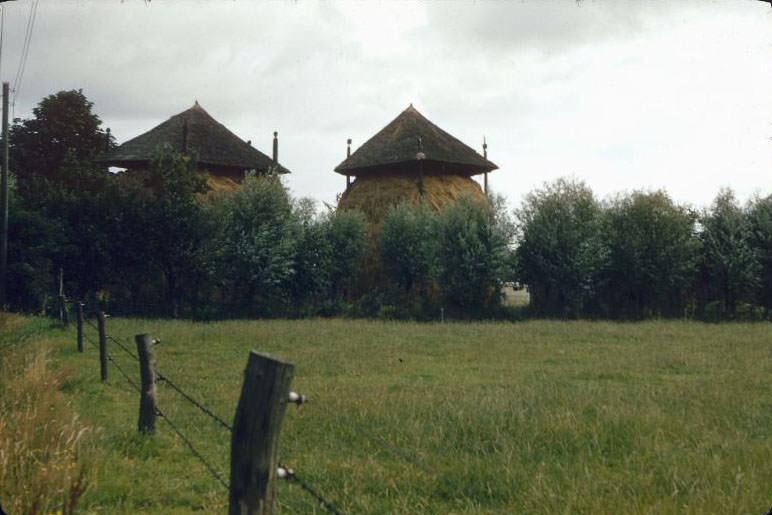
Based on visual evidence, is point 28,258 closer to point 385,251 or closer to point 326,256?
point 326,256

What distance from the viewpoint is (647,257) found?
35188 mm

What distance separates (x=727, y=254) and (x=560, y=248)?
9494 millimetres

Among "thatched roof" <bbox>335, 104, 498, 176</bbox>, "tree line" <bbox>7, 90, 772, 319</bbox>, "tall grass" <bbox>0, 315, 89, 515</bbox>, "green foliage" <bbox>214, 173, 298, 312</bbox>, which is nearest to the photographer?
"tall grass" <bbox>0, 315, 89, 515</bbox>

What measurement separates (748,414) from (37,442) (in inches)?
341

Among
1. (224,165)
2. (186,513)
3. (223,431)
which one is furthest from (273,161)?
(186,513)

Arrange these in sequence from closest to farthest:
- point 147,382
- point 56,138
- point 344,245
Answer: point 147,382 → point 344,245 → point 56,138

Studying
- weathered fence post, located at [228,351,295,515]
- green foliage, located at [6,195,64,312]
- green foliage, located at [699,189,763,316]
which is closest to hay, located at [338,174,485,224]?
green foliage, located at [699,189,763,316]

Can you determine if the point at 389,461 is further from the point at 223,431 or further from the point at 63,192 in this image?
the point at 63,192

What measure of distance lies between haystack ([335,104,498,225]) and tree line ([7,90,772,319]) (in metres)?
2.81

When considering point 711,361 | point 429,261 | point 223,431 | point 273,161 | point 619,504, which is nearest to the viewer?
point 619,504

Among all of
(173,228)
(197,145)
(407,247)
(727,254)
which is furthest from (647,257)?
(197,145)

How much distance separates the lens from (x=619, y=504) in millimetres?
5180

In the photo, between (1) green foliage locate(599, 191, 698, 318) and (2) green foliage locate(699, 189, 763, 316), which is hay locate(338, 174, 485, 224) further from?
(2) green foliage locate(699, 189, 763, 316)

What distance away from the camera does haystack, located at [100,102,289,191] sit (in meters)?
39.4
